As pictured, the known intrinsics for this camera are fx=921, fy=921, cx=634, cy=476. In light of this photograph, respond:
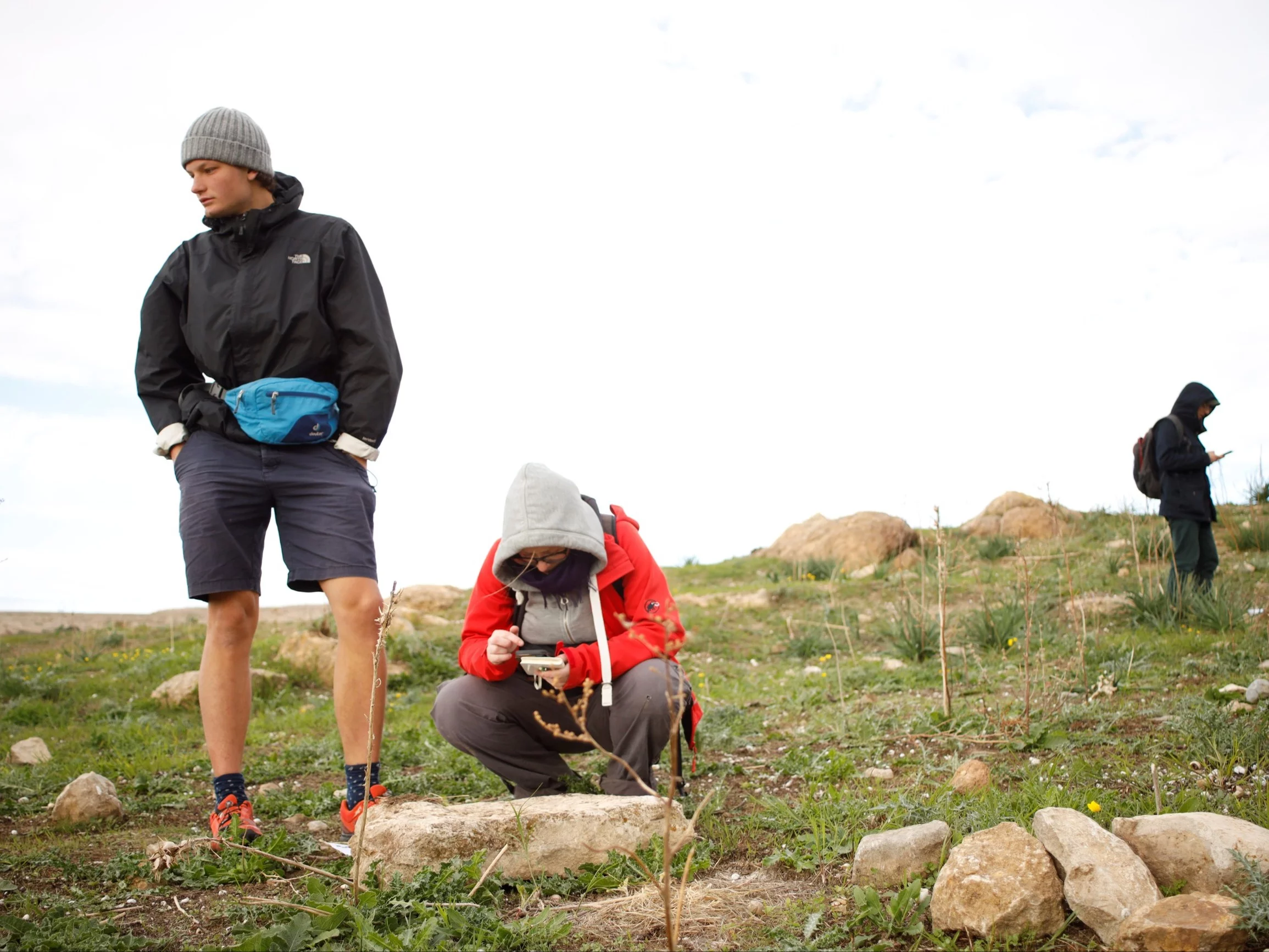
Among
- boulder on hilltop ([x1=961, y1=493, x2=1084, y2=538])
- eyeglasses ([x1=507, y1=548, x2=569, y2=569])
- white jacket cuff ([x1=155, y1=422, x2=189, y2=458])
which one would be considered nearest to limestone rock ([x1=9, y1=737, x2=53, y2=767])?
white jacket cuff ([x1=155, y1=422, x2=189, y2=458])

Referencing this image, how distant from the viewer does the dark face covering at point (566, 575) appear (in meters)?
3.46

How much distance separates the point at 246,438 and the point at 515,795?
1724mm

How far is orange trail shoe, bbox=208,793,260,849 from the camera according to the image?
302 centimetres

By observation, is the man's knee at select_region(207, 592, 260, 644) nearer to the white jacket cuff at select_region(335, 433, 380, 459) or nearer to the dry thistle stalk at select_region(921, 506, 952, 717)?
the white jacket cuff at select_region(335, 433, 380, 459)

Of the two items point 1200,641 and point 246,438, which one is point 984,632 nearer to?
point 1200,641

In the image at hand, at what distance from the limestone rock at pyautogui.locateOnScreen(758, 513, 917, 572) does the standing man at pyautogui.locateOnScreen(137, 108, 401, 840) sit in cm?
1007

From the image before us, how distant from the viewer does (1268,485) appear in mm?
12523

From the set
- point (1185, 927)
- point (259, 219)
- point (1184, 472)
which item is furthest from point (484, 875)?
point (1184, 472)

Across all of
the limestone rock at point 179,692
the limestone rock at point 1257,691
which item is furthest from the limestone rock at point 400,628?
the limestone rock at point 1257,691

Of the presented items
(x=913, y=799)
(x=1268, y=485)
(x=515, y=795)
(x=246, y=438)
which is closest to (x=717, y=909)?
(x=913, y=799)

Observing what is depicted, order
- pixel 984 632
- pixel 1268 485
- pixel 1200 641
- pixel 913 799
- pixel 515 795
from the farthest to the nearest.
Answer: pixel 1268 485
pixel 984 632
pixel 1200 641
pixel 515 795
pixel 913 799

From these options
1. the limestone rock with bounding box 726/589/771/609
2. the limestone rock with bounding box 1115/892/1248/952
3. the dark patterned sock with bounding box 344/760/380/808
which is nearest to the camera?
the limestone rock with bounding box 1115/892/1248/952

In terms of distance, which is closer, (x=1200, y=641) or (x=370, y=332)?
(x=370, y=332)

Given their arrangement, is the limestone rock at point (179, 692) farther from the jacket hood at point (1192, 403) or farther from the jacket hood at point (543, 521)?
the jacket hood at point (1192, 403)
